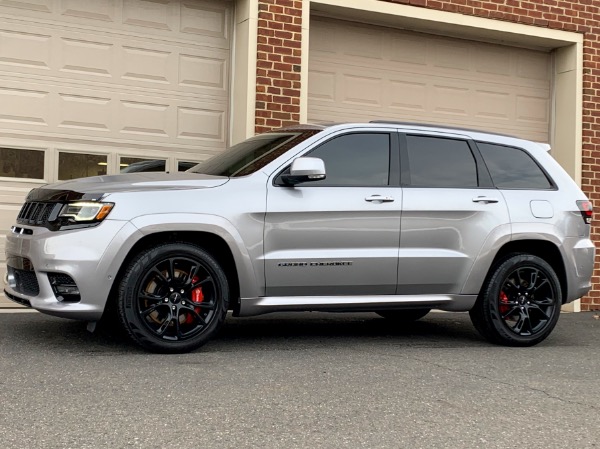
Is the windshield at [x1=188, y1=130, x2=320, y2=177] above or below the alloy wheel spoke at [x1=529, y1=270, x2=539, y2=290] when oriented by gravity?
above

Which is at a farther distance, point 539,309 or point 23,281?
point 539,309

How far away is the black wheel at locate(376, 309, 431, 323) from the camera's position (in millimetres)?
8695

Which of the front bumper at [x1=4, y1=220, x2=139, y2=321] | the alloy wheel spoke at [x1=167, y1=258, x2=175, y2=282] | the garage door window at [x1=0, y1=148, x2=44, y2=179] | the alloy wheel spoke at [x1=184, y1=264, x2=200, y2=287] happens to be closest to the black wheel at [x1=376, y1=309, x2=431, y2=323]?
the alloy wheel spoke at [x1=184, y1=264, x2=200, y2=287]

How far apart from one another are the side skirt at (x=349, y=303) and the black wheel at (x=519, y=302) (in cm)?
17

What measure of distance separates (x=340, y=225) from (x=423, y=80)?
17.1 ft

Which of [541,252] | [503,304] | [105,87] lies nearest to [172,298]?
[503,304]

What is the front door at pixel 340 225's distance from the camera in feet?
22.0

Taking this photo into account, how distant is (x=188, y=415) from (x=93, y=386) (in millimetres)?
903

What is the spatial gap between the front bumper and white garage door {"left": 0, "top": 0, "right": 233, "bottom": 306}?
10.4ft

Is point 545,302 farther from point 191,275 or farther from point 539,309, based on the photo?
point 191,275

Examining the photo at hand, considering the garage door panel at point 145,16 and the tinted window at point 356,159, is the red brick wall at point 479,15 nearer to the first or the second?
the garage door panel at point 145,16

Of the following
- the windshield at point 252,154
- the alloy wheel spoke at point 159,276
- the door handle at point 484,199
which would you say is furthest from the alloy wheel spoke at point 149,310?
the door handle at point 484,199

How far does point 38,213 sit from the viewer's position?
21.6 feet

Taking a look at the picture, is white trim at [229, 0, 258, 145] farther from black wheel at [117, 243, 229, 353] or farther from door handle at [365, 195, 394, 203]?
black wheel at [117, 243, 229, 353]
